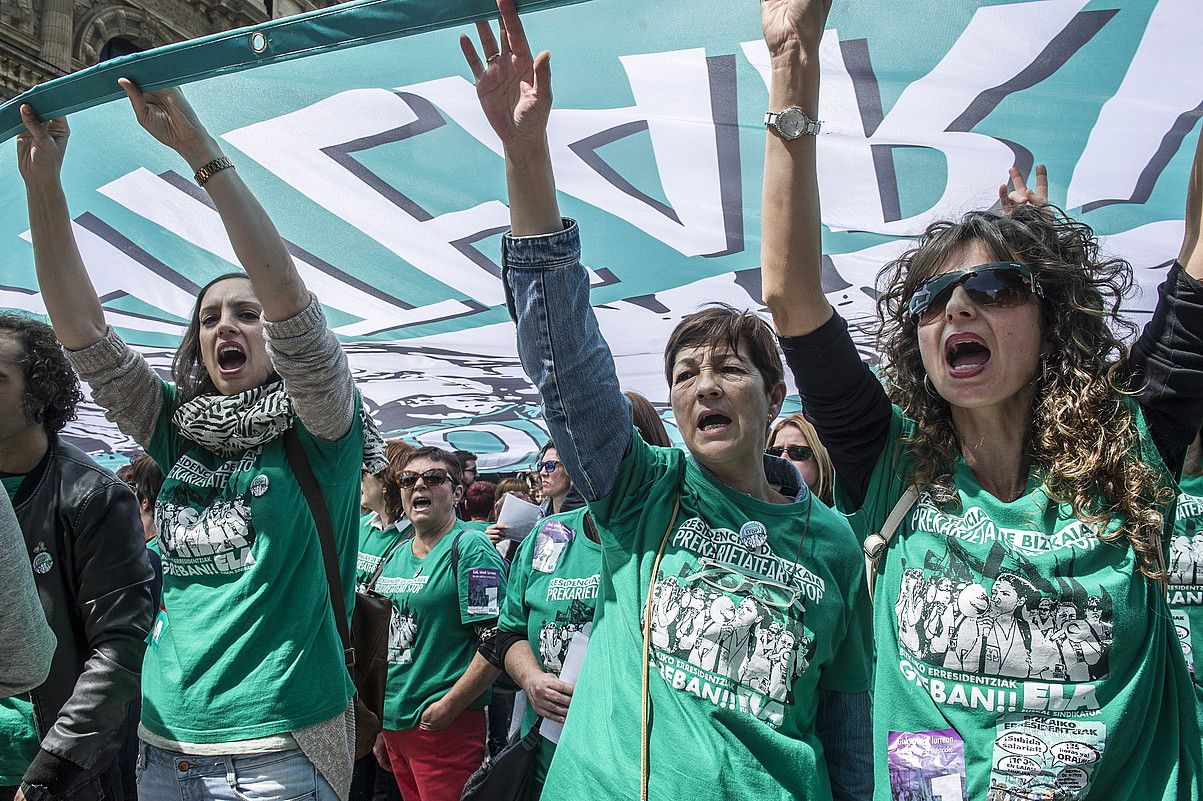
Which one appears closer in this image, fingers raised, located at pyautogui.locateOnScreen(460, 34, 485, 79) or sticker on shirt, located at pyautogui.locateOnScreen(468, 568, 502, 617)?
fingers raised, located at pyautogui.locateOnScreen(460, 34, 485, 79)

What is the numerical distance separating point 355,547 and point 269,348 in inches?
23.5

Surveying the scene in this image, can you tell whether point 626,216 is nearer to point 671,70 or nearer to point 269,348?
point 671,70

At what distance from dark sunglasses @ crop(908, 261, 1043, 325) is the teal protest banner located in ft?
0.80

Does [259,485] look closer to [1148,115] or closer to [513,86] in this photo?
[513,86]

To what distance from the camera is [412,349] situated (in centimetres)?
522

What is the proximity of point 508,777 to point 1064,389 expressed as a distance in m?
1.80

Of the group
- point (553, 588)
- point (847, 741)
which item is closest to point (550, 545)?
point (553, 588)

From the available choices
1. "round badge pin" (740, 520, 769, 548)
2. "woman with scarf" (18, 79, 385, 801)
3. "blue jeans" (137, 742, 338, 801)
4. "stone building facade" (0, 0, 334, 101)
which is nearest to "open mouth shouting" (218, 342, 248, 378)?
"woman with scarf" (18, 79, 385, 801)

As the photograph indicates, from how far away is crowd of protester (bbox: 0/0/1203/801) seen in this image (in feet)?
4.94

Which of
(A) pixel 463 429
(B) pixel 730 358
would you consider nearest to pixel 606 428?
(B) pixel 730 358

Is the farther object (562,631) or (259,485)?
(562,631)

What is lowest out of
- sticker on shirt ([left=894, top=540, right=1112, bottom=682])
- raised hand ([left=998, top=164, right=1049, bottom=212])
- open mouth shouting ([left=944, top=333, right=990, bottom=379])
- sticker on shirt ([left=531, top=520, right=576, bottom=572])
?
sticker on shirt ([left=531, top=520, right=576, bottom=572])

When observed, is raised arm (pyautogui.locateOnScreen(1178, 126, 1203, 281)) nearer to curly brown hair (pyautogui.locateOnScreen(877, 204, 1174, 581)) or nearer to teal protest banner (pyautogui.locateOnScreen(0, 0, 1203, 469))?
curly brown hair (pyautogui.locateOnScreen(877, 204, 1174, 581))

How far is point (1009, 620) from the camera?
148cm
